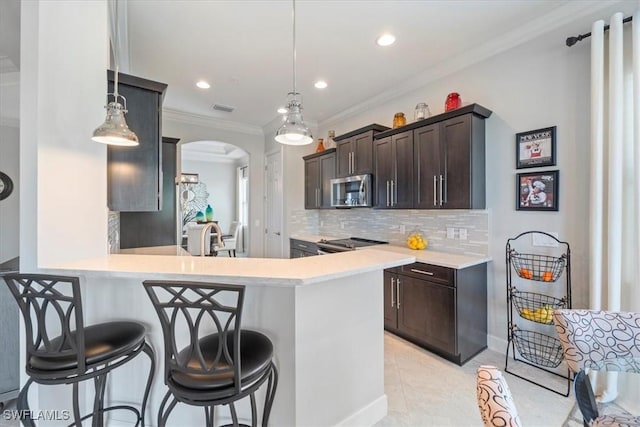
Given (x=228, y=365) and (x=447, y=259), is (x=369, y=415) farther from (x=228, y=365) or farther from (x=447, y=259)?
(x=447, y=259)

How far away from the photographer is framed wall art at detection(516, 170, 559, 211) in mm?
2404

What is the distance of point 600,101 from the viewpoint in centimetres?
204

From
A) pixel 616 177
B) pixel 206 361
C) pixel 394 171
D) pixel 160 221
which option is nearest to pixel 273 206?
pixel 160 221

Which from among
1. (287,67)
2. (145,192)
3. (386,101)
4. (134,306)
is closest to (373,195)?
(386,101)

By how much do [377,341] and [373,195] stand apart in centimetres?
221

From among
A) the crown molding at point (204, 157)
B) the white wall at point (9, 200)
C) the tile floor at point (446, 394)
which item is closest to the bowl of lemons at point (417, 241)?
the tile floor at point (446, 394)

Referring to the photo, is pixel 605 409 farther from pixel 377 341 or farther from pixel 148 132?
pixel 148 132

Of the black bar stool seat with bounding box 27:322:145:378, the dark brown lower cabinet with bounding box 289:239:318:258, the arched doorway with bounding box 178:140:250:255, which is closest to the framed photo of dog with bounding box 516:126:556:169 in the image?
the dark brown lower cabinet with bounding box 289:239:318:258

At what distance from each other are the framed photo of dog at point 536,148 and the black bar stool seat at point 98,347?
3.17m

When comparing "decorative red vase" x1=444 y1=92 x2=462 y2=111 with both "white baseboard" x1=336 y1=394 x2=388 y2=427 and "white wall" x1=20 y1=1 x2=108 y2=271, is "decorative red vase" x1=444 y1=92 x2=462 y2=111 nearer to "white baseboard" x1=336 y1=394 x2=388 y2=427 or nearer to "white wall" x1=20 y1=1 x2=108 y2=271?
"white baseboard" x1=336 y1=394 x2=388 y2=427

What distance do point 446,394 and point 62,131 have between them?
3155 millimetres

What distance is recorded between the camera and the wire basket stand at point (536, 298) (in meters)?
2.32

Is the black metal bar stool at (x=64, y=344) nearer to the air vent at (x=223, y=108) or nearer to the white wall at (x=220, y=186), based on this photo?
the air vent at (x=223, y=108)

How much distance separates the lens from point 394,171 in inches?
137
